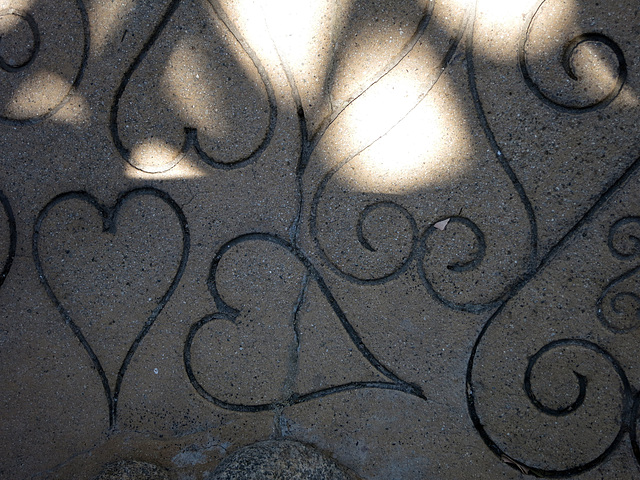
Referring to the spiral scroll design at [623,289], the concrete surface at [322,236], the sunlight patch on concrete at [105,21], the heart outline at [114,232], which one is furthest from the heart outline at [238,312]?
the sunlight patch on concrete at [105,21]

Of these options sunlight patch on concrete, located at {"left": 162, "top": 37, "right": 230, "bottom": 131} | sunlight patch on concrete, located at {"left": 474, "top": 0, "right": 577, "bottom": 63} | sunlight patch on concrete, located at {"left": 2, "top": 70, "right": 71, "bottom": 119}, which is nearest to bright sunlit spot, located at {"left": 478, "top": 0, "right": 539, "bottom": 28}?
sunlight patch on concrete, located at {"left": 474, "top": 0, "right": 577, "bottom": 63}

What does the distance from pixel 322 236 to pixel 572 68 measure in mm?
798

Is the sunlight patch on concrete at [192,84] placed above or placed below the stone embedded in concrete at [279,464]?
above

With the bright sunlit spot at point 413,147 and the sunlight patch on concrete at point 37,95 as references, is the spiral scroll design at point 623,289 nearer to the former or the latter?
the bright sunlit spot at point 413,147

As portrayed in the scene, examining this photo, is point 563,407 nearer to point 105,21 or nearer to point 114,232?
point 114,232

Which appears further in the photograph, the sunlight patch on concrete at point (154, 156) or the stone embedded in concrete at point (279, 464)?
the sunlight patch on concrete at point (154, 156)

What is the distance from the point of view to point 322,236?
1367 mm

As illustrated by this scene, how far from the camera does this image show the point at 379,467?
4.40ft

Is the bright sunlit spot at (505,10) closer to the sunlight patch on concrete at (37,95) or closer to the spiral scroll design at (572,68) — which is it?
the spiral scroll design at (572,68)

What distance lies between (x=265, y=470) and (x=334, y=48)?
117 cm

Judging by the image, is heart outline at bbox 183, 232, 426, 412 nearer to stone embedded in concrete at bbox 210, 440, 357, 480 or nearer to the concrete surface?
the concrete surface

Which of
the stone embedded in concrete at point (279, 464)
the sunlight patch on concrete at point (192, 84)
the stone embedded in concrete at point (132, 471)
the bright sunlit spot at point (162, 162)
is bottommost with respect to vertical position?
the stone embedded in concrete at point (132, 471)

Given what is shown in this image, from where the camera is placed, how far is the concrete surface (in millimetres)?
1263

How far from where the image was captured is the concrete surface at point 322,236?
1.26 metres
